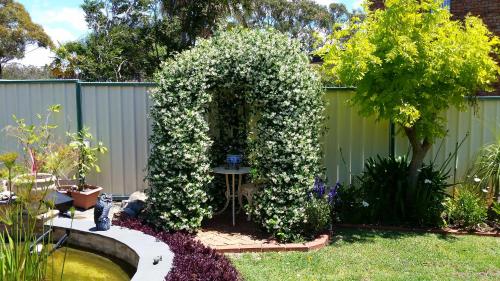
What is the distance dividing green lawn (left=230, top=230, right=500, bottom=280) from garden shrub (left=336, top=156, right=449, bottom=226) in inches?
19.1

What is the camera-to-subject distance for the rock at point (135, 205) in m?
6.36

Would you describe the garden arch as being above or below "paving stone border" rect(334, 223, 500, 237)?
above

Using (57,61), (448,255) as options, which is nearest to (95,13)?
(57,61)

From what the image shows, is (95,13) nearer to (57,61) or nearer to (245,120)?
(57,61)

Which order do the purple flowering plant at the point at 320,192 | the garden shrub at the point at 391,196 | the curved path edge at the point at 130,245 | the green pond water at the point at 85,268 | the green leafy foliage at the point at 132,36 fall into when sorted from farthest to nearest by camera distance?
Result: the green leafy foliage at the point at 132,36, the garden shrub at the point at 391,196, the purple flowering plant at the point at 320,192, the green pond water at the point at 85,268, the curved path edge at the point at 130,245

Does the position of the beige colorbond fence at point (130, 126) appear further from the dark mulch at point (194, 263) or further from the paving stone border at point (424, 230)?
the dark mulch at point (194, 263)

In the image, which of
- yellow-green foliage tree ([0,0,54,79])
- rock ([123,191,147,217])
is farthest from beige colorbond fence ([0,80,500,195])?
yellow-green foliage tree ([0,0,54,79])

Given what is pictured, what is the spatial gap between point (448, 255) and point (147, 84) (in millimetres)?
4785

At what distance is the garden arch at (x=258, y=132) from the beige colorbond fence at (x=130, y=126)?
1371 mm

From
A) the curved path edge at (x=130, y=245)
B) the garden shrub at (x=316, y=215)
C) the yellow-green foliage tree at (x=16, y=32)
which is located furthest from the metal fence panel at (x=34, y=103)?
the yellow-green foliage tree at (x=16, y=32)

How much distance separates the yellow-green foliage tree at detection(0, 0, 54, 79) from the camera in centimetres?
3189

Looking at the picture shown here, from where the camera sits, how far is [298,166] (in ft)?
19.2

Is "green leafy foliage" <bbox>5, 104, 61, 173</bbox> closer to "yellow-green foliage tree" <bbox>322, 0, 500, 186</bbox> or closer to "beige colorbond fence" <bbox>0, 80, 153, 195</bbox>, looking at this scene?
"beige colorbond fence" <bbox>0, 80, 153, 195</bbox>

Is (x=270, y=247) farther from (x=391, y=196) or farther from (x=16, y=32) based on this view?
(x=16, y=32)
